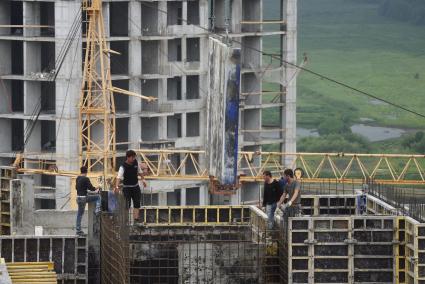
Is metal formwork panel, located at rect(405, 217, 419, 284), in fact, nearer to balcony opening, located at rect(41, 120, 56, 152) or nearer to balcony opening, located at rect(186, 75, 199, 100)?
balcony opening, located at rect(41, 120, 56, 152)

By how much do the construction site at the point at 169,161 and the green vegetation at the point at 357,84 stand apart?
45.9 ft

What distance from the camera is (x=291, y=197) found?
63812 mm

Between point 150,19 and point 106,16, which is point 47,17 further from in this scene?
point 150,19

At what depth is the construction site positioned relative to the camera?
2459 inches

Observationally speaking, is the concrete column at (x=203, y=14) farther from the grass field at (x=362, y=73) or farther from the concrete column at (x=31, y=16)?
the grass field at (x=362, y=73)

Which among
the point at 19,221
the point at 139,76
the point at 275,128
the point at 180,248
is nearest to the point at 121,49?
the point at 139,76

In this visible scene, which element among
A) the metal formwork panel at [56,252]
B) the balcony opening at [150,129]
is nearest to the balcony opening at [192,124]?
the balcony opening at [150,129]

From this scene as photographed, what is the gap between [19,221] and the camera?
73.1 metres

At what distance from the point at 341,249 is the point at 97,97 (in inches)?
1686

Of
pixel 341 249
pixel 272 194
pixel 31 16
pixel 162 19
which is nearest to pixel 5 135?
pixel 31 16

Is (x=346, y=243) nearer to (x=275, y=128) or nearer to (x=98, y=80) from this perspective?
(x=98, y=80)

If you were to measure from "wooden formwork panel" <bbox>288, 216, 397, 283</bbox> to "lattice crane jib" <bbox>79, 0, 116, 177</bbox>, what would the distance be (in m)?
36.7

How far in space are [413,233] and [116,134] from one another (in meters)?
52.5

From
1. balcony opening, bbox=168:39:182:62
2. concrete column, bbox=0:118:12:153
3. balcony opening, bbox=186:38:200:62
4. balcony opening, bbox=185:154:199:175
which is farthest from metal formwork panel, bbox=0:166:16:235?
balcony opening, bbox=186:38:200:62
